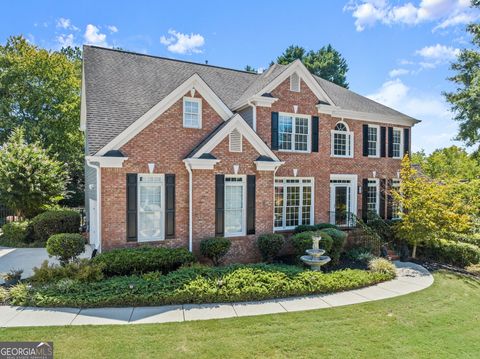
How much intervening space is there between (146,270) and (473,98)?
2272cm

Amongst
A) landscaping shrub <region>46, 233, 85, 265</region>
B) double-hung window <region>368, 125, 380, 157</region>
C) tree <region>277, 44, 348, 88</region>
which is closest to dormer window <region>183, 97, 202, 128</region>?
landscaping shrub <region>46, 233, 85, 265</region>

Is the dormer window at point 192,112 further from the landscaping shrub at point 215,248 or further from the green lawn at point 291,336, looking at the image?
the green lawn at point 291,336

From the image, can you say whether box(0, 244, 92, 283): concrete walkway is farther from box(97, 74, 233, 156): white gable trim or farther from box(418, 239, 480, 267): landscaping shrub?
box(418, 239, 480, 267): landscaping shrub

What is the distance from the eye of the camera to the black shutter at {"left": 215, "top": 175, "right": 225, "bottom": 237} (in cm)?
1145

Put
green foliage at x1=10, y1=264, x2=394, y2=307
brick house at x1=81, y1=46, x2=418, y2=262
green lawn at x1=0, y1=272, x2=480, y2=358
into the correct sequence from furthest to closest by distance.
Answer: brick house at x1=81, y1=46, x2=418, y2=262 < green foliage at x1=10, y1=264, x2=394, y2=307 < green lawn at x1=0, y1=272, x2=480, y2=358

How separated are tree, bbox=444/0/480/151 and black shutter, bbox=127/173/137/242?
21831mm

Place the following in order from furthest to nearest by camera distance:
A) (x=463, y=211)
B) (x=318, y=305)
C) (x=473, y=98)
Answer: (x=473, y=98), (x=463, y=211), (x=318, y=305)

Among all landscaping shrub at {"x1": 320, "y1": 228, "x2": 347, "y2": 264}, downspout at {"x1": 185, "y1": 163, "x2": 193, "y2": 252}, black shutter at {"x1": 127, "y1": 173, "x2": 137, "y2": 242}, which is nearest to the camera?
black shutter at {"x1": 127, "y1": 173, "x2": 137, "y2": 242}

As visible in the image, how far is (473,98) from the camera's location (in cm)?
1988

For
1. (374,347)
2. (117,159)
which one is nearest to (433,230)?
(374,347)

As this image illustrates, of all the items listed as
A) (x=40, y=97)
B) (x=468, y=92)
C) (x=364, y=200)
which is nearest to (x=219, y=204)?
(x=364, y=200)

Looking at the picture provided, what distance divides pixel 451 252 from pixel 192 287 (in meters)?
12.6

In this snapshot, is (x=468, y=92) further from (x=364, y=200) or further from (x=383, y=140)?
(x=364, y=200)

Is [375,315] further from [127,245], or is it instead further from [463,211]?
[463,211]
